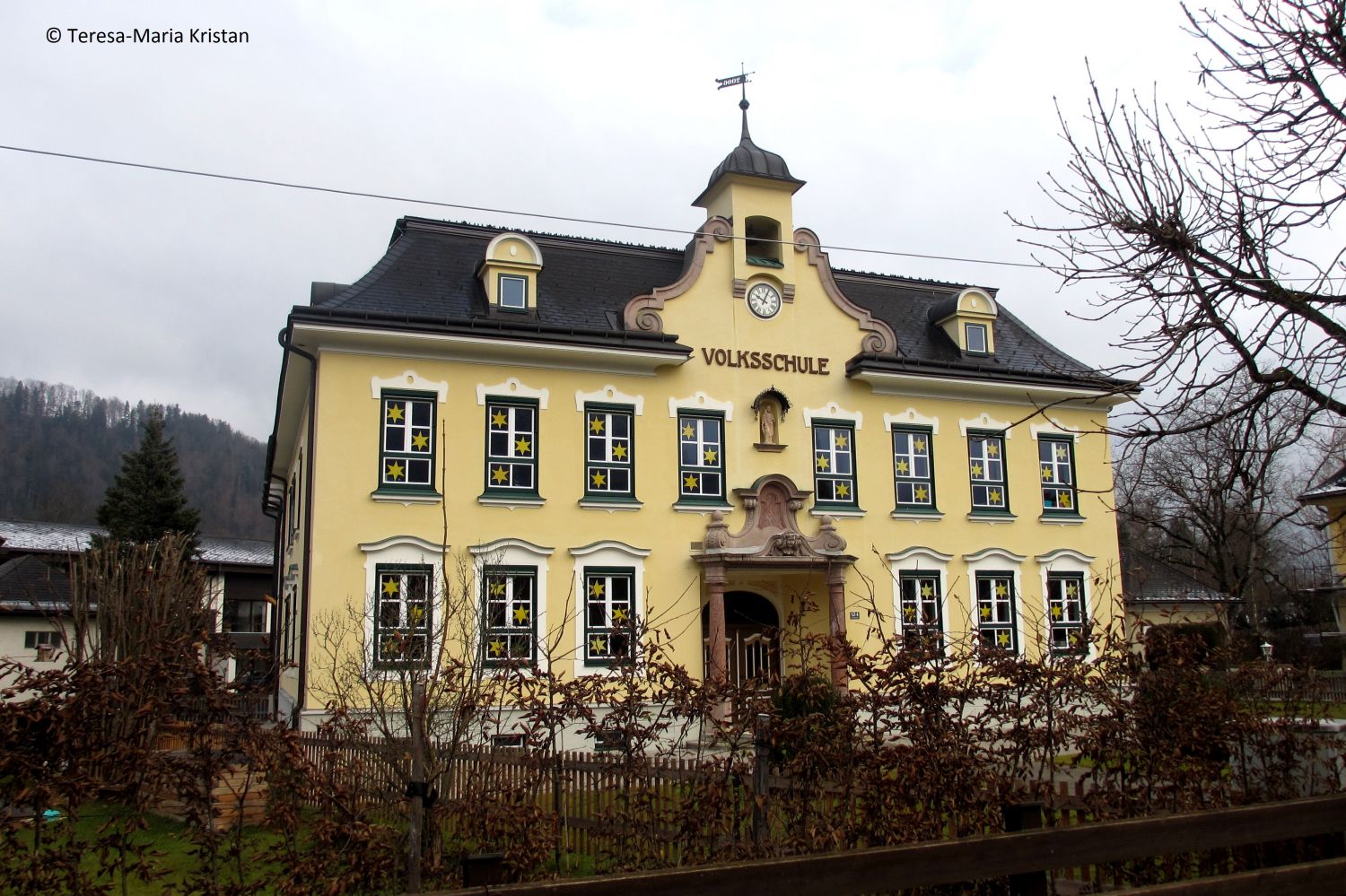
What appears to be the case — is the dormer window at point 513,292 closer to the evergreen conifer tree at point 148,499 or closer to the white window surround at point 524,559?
the white window surround at point 524,559

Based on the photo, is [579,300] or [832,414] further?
[832,414]

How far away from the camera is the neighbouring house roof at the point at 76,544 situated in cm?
4766

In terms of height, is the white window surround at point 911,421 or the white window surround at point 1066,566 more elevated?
the white window surround at point 911,421

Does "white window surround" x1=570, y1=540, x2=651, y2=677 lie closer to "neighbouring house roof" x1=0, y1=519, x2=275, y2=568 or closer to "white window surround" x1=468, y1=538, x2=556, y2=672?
"white window surround" x1=468, y1=538, x2=556, y2=672

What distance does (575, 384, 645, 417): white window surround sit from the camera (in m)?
20.0

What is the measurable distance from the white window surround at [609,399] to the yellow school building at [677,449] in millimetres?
38

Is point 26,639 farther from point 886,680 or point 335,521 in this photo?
point 886,680

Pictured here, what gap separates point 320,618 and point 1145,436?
44.9 ft

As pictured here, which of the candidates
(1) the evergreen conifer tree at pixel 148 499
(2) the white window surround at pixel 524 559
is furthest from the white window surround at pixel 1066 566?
(1) the evergreen conifer tree at pixel 148 499

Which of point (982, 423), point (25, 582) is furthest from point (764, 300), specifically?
point (25, 582)

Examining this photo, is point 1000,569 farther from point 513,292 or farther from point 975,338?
point 513,292

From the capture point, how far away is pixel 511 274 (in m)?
20.3

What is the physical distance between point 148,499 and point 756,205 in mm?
30394

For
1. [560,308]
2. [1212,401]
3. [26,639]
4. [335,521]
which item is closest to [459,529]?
[335,521]
